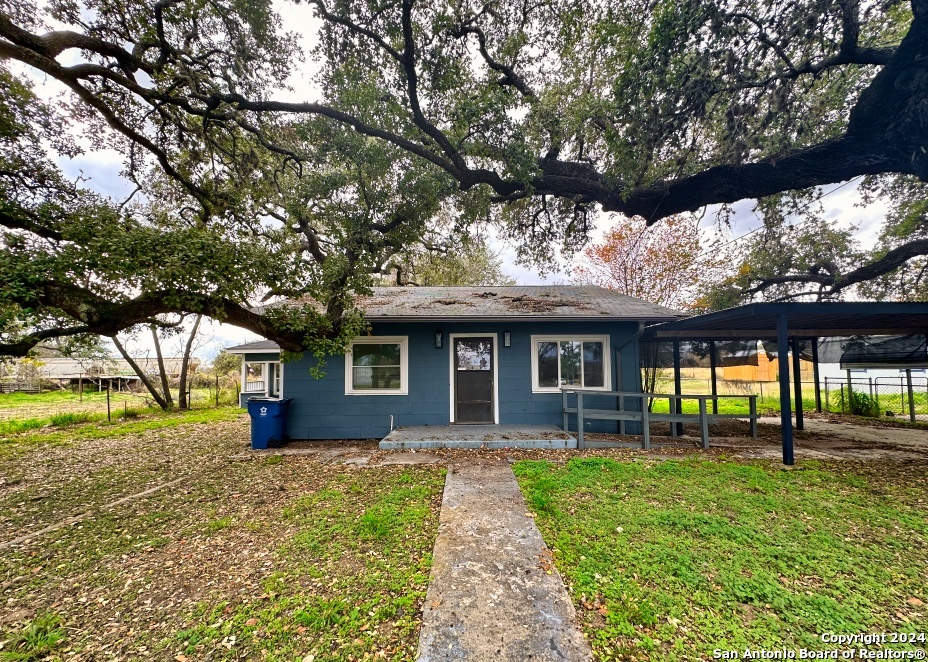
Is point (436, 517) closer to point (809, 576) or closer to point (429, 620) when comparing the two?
point (429, 620)

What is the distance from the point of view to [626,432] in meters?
7.11

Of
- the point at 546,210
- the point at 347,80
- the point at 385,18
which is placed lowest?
the point at 546,210

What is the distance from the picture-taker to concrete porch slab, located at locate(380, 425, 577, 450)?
19.3 ft

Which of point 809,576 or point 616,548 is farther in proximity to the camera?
Answer: point 616,548

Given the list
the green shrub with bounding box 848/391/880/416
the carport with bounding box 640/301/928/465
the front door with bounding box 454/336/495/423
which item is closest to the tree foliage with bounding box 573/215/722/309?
the carport with bounding box 640/301/928/465

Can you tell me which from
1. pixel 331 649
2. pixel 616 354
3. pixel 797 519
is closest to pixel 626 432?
pixel 616 354

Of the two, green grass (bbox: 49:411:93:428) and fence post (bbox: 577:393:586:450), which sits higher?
fence post (bbox: 577:393:586:450)

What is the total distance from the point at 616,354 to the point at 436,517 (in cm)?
506

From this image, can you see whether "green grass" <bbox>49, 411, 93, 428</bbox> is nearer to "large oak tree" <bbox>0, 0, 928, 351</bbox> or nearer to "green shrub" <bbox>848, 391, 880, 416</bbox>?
"large oak tree" <bbox>0, 0, 928, 351</bbox>

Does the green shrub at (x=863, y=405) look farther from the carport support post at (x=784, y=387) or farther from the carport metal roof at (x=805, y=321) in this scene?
the carport support post at (x=784, y=387)

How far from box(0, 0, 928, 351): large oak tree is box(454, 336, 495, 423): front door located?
8.40ft

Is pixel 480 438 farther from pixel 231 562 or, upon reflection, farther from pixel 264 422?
pixel 264 422

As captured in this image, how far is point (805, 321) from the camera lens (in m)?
6.52

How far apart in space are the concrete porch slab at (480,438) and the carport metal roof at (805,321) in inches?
115
